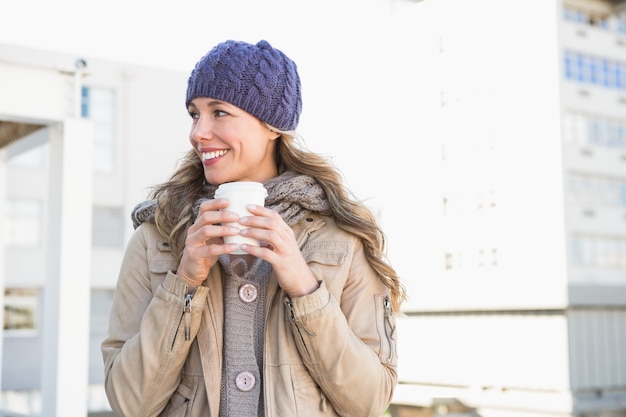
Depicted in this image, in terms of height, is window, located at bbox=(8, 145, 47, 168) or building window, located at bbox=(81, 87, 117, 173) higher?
building window, located at bbox=(81, 87, 117, 173)

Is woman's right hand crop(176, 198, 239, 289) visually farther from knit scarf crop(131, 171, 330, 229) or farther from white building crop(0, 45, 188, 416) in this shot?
white building crop(0, 45, 188, 416)

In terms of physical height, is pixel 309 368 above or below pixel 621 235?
below

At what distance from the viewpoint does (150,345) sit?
3.22 ft

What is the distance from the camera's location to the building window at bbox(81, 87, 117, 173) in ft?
55.2

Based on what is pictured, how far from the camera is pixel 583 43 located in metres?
5.89

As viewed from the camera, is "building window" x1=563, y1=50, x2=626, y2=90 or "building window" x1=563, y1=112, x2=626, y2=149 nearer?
"building window" x1=563, y1=112, x2=626, y2=149

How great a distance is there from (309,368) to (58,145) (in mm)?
3007

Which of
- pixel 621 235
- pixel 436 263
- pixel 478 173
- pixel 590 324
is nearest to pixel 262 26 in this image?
pixel 478 173

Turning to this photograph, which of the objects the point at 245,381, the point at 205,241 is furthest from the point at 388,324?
the point at 205,241

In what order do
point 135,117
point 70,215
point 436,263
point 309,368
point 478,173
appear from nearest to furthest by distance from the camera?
point 309,368
point 70,215
point 478,173
point 436,263
point 135,117

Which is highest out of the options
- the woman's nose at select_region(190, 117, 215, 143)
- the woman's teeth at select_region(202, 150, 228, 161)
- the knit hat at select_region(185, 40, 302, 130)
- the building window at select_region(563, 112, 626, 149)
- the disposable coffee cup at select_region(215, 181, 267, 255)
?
the building window at select_region(563, 112, 626, 149)

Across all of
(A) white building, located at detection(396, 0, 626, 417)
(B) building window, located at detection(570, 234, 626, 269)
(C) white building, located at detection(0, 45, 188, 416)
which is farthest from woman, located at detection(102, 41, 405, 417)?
(C) white building, located at detection(0, 45, 188, 416)

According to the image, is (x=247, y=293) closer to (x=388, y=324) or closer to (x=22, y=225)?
(x=388, y=324)

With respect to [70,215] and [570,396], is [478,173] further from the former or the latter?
[70,215]
